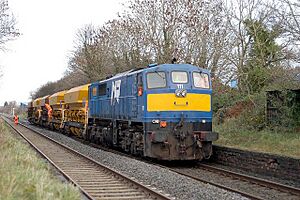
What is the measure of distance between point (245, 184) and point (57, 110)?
27.9 metres

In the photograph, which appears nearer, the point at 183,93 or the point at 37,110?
the point at 183,93

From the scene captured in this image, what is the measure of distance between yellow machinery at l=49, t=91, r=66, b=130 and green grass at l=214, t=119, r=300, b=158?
1823 centimetres

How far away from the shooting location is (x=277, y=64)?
21984 mm

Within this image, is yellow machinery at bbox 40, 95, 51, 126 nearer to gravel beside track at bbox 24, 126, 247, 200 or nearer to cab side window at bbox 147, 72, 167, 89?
cab side window at bbox 147, 72, 167, 89

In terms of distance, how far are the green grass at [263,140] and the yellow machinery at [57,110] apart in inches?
718

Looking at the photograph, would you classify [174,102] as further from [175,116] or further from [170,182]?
[170,182]

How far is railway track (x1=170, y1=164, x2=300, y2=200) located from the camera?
10648 millimetres

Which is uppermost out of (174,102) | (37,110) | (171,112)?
(37,110)

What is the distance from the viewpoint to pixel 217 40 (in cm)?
2828

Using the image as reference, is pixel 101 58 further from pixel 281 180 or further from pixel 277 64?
pixel 281 180

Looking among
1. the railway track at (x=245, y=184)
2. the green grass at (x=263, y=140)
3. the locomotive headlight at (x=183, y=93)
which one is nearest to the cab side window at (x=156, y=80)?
the locomotive headlight at (x=183, y=93)

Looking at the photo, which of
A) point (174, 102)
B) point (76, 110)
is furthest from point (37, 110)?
point (174, 102)

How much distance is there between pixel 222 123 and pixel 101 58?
2613cm

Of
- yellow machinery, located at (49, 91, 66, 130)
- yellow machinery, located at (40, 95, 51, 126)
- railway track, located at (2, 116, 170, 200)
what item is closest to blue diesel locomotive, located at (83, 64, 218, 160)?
railway track, located at (2, 116, 170, 200)
